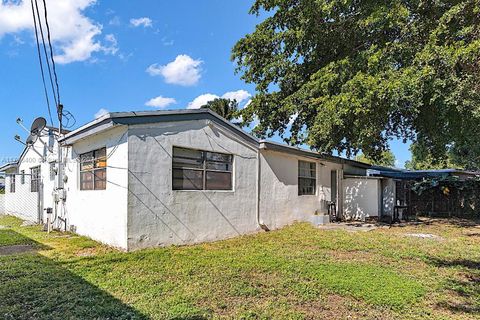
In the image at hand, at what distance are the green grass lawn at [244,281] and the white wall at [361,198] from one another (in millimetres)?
5756

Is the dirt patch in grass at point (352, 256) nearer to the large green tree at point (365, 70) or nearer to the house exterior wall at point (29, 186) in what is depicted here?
the large green tree at point (365, 70)

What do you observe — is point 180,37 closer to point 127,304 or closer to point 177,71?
point 177,71

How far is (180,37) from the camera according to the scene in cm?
1538

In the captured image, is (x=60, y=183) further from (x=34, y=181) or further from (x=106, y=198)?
Result: (x=34, y=181)

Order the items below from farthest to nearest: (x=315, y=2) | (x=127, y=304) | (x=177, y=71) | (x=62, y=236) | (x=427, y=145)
Result: 1. (x=177, y=71)
2. (x=427, y=145)
3. (x=315, y=2)
4. (x=62, y=236)
5. (x=127, y=304)

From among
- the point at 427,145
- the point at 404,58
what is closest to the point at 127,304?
the point at 404,58

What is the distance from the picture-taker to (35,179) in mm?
13227

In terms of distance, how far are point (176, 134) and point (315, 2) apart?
21.6 ft

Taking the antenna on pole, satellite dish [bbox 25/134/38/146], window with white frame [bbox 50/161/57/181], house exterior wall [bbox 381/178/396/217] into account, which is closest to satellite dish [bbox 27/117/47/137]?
the antenna on pole

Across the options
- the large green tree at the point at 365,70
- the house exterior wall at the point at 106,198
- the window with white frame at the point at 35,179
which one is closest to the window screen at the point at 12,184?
the window with white frame at the point at 35,179

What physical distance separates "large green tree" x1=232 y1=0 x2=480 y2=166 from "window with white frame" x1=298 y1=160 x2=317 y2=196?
1.10 metres

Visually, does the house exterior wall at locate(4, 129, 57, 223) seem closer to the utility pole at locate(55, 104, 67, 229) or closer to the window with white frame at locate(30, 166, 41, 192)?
the window with white frame at locate(30, 166, 41, 192)

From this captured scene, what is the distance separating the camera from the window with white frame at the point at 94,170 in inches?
316

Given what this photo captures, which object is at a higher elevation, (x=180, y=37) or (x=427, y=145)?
(x=180, y=37)
